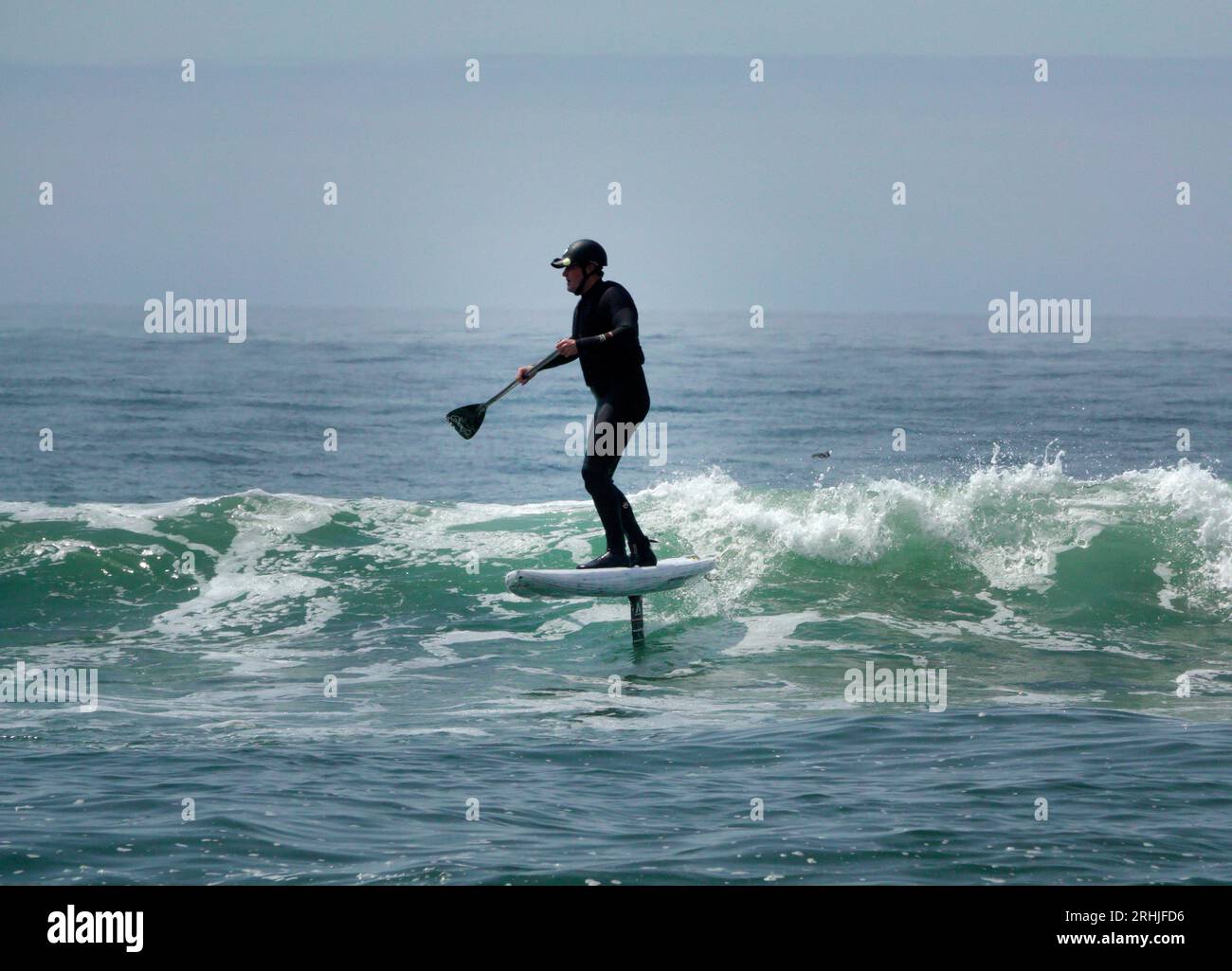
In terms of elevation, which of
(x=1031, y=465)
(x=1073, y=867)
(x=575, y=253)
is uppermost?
(x=575, y=253)

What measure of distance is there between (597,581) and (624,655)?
168cm

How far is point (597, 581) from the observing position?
9.60 metres

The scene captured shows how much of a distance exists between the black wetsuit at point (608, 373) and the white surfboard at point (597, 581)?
52cm

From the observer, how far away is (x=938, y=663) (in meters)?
10.8

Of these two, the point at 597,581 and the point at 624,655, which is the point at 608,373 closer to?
the point at 597,581

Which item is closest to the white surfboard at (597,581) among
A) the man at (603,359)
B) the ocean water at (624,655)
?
the man at (603,359)

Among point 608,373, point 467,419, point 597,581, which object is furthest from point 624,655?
point 608,373

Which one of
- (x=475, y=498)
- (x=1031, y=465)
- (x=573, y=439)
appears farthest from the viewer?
(x=573, y=439)

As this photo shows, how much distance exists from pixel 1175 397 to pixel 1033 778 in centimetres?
2562

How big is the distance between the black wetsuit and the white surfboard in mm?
523

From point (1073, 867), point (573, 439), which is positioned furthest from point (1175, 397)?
point (1073, 867)

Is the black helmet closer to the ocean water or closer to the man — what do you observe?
the man

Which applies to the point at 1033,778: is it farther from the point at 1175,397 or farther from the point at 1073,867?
the point at 1175,397

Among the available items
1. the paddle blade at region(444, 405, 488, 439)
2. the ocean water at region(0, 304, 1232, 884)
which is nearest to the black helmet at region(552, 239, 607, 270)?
the paddle blade at region(444, 405, 488, 439)
